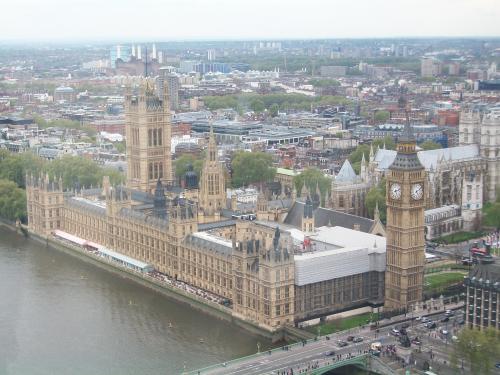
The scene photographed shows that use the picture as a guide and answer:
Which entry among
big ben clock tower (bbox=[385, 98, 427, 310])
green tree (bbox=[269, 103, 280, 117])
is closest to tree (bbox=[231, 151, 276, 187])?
big ben clock tower (bbox=[385, 98, 427, 310])

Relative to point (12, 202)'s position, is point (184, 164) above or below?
above

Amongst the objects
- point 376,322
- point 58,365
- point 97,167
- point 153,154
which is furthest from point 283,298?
point 97,167

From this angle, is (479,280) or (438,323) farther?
(438,323)

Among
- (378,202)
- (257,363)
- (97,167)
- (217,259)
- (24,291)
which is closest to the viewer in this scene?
(257,363)

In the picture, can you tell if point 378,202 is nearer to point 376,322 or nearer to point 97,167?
point 376,322

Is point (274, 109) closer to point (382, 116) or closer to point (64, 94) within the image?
point (382, 116)

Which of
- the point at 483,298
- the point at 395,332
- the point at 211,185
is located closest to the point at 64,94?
the point at 211,185

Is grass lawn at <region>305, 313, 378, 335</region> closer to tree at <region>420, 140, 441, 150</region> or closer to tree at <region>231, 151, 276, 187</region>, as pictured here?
tree at <region>231, 151, 276, 187</region>
